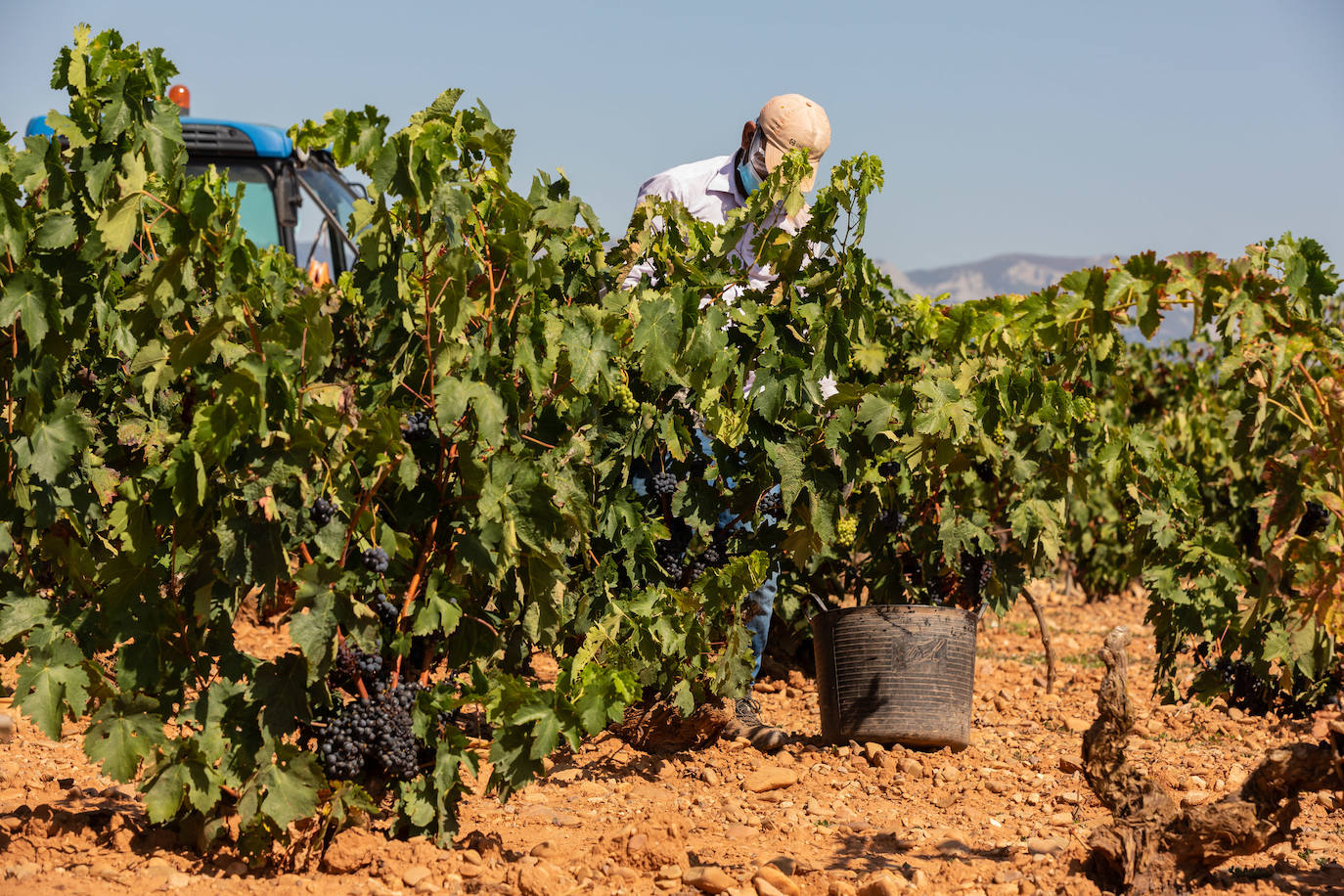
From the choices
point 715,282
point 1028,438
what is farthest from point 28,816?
point 1028,438

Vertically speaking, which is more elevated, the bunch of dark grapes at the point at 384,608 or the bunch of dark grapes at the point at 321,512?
the bunch of dark grapes at the point at 321,512

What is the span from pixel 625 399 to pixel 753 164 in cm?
127

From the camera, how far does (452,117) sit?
281cm

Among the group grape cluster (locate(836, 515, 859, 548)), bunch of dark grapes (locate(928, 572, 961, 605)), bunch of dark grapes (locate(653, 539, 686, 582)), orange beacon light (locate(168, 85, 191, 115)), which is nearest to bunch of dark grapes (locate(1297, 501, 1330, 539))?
bunch of dark grapes (locate(928, 572, 961, 605))

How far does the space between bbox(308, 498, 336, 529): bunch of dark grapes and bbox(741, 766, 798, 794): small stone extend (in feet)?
5.65

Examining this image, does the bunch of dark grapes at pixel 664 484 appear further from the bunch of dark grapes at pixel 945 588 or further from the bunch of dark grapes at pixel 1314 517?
the bunch of dark grapes at pixel 1314 517

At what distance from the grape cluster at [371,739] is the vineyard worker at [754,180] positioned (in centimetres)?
170

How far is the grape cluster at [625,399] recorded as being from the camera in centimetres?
354

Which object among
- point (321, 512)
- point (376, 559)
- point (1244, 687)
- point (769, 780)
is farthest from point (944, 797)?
point (321, 512)

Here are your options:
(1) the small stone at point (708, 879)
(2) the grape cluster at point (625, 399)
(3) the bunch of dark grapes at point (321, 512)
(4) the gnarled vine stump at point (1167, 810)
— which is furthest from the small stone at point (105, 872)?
(4) the gnarled vine stump at point (1167, 810)

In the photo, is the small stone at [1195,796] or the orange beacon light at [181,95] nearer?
the small stone at [1195,796]

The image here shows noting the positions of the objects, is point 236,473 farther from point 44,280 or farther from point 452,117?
point 452,117

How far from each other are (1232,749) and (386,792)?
3.23 m

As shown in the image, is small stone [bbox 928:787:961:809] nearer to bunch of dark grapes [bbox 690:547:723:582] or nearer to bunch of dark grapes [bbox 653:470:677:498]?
bunch of dark grapes [bbox 690:547:723:582]
